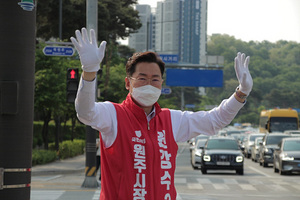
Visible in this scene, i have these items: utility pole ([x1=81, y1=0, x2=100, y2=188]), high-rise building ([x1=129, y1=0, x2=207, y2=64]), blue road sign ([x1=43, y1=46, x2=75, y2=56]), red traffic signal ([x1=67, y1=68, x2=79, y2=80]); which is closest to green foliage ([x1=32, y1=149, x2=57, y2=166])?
blue road sign ([x1=43, y1=46, x2=75, y2=56])

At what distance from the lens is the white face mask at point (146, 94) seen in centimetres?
432

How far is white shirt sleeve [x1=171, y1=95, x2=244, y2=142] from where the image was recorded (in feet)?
15.2

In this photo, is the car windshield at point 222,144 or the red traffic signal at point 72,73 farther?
the car windshield at point 222,144

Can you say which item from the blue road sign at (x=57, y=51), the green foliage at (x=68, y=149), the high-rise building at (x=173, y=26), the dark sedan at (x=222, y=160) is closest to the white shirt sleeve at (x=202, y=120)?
the blue road sign at (x=57, y=51)

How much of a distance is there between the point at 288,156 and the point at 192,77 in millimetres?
29763

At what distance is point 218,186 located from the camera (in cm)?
2105

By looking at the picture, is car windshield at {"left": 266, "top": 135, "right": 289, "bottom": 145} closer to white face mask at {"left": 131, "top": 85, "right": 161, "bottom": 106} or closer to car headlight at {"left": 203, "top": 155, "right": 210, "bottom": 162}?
car headlight at {"left": 203, "top": 155, "right": 210, "bottom": 162}

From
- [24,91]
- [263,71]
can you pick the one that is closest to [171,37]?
[263,71]

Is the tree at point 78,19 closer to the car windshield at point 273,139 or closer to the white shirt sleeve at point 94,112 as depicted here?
the car windshield at point 273,139

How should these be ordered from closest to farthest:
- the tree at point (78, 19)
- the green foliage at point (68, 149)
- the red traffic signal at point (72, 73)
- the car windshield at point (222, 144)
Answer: the red traffic signal at point (72, 73)
the car windshield at point (222, 144)
the green foliage at point (68, 149)
the tree at point (78, 19)

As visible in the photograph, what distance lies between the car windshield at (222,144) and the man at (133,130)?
79.7 ft

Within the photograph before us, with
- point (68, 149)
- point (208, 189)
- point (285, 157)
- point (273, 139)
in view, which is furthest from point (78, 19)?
point (208, 189)

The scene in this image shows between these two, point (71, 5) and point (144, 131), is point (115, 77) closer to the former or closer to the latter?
point (71, 5)

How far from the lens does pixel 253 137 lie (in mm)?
46531
